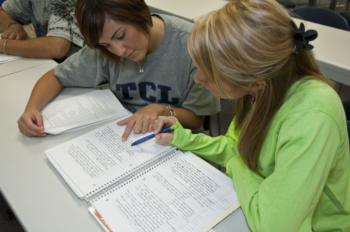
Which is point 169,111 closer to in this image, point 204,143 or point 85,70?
point 204,143

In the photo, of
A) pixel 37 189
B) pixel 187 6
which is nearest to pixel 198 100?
pixel 37 189

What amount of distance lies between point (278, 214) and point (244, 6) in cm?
43

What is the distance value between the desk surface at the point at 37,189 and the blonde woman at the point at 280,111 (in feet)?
0.46

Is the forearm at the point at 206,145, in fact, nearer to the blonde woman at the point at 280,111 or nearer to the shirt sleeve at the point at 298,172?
the blonde woman at the point at 280,111

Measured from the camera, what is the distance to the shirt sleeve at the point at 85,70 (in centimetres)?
131

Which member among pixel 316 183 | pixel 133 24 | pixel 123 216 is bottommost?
pixel 123 216

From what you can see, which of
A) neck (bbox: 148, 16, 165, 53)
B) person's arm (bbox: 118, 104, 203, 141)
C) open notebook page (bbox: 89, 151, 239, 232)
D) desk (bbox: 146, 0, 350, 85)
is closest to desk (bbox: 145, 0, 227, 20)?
desk (bbox: 146, 0, 350, 85)

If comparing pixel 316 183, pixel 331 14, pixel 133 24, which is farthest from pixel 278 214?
pixel 331 14

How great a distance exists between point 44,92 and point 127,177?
0.58 m

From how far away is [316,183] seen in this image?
2.14 feet

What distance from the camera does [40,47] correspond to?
5.28 feet

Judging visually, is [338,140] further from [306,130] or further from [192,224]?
[192,224]

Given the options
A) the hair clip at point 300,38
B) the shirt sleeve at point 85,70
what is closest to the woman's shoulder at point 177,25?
the shirt sleeve at point 85,70

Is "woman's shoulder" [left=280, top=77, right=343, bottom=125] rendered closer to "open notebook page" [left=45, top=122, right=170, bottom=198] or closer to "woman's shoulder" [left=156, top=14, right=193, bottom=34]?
"open notebook page" [left=45, top=122, right=170, bottom=198]
